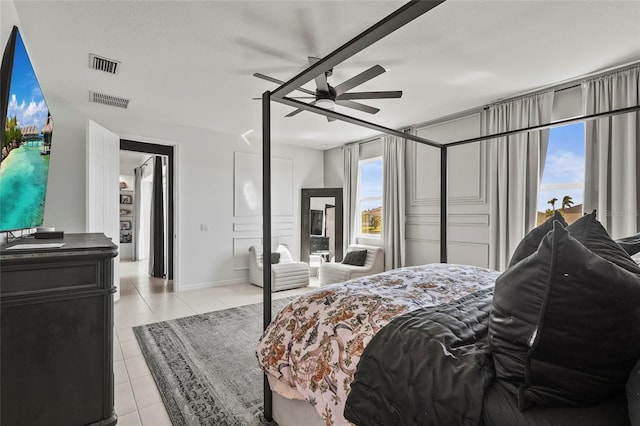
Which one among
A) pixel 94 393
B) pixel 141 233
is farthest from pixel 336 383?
pixel 141 233

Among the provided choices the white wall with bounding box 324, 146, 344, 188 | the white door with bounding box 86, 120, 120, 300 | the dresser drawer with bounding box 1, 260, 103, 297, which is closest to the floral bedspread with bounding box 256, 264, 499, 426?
→ the dresser drawer with bounding box 1, 260, 103, 297

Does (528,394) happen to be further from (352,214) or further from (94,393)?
(352,214)

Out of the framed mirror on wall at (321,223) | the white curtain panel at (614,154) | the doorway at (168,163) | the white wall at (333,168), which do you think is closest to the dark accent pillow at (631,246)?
the white curtain panel at (614,154)

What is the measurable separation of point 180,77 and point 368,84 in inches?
75.4

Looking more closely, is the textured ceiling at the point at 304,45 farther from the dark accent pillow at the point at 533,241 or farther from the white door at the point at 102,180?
the dark accent pillow at the point at 533,241

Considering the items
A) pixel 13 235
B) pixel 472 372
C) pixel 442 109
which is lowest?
pixel 472 372

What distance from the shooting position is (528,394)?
787 mm

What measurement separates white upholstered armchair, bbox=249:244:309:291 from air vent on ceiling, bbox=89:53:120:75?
3139 millimetres

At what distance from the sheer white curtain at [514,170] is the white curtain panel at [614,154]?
0.39 meters

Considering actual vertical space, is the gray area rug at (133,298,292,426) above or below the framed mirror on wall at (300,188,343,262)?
below

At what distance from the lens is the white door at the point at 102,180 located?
3787 millimetres

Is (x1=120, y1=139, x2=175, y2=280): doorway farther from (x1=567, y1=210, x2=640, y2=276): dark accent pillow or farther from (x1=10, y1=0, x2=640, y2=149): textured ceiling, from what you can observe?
(x1=567, y1=210, x2=640, y2=276): dark accent pillow

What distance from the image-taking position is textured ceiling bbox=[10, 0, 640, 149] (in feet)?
6.97

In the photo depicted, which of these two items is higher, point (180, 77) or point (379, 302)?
point (180, 77)
